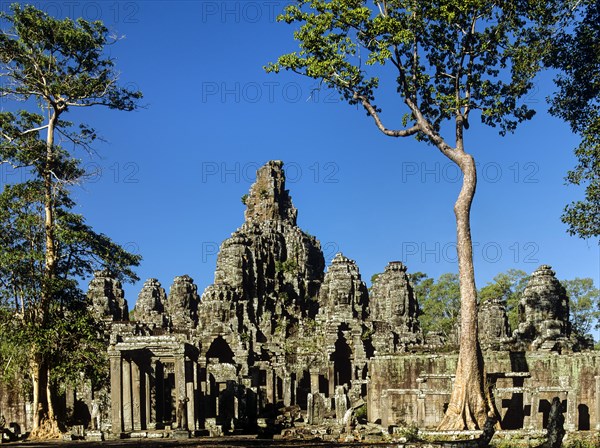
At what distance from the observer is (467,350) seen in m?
23.3

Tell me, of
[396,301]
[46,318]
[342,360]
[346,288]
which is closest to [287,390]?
[342,360]

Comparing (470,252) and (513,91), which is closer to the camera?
(470,252)

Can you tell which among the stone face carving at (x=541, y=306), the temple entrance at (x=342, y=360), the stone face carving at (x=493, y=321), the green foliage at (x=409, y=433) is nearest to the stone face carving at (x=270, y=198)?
the temple entrance at (x=342, y=360)

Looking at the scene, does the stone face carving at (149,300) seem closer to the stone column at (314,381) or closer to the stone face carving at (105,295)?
the stone face carving at (105,295)

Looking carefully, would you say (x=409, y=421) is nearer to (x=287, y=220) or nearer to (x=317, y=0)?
(x=317, y=0)

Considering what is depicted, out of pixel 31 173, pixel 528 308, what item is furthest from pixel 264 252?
pixel 31 173

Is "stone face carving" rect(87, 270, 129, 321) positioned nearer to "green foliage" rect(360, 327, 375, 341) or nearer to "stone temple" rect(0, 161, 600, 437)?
"stone temple" rect(0, 161, 600, 437)

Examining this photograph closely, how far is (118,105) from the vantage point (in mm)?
29719

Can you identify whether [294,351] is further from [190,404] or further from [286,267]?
[190,404]

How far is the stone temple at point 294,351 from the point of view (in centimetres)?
2658

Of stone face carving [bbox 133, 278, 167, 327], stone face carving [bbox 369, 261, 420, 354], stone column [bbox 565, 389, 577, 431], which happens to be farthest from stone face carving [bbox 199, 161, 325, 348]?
stone column [bbox 565, 389, 577, 431]

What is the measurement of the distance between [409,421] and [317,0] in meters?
14.1

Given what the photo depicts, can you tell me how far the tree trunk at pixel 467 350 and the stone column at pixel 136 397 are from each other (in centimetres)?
1012

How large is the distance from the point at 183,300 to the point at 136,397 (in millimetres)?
35305
